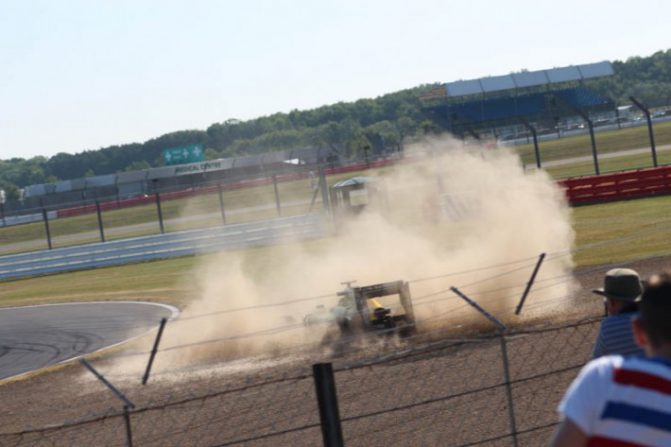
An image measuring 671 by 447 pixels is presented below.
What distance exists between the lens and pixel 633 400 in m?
3.38

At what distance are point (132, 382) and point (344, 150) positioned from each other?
64.4m

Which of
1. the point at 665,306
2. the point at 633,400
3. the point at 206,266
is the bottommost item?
the point at 206,266

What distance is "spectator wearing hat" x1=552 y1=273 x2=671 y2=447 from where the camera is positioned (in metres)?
3.38

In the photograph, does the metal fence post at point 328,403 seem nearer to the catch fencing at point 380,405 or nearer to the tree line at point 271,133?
the catch fencing at point 380,405

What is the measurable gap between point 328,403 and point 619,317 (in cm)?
173

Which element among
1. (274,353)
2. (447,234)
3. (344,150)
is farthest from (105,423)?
(344,150)

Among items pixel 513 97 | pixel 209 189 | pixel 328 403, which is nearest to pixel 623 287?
pixel 328 403

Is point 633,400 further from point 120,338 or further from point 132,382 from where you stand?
point 120,338

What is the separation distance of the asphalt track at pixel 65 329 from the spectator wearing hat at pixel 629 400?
1474 cm

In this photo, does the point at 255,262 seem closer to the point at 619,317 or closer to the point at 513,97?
the point at 619,317

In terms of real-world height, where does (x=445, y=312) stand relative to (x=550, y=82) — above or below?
below

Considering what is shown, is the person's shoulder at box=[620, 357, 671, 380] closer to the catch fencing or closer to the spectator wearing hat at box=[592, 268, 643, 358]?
the spectator wearing hat at box=[592, 268, 643, 358]

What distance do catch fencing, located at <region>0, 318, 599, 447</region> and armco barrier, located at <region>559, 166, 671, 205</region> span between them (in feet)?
68.2

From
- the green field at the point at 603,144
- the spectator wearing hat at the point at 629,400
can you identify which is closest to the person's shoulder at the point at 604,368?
the spectator wearing hat at the point at 629,400
